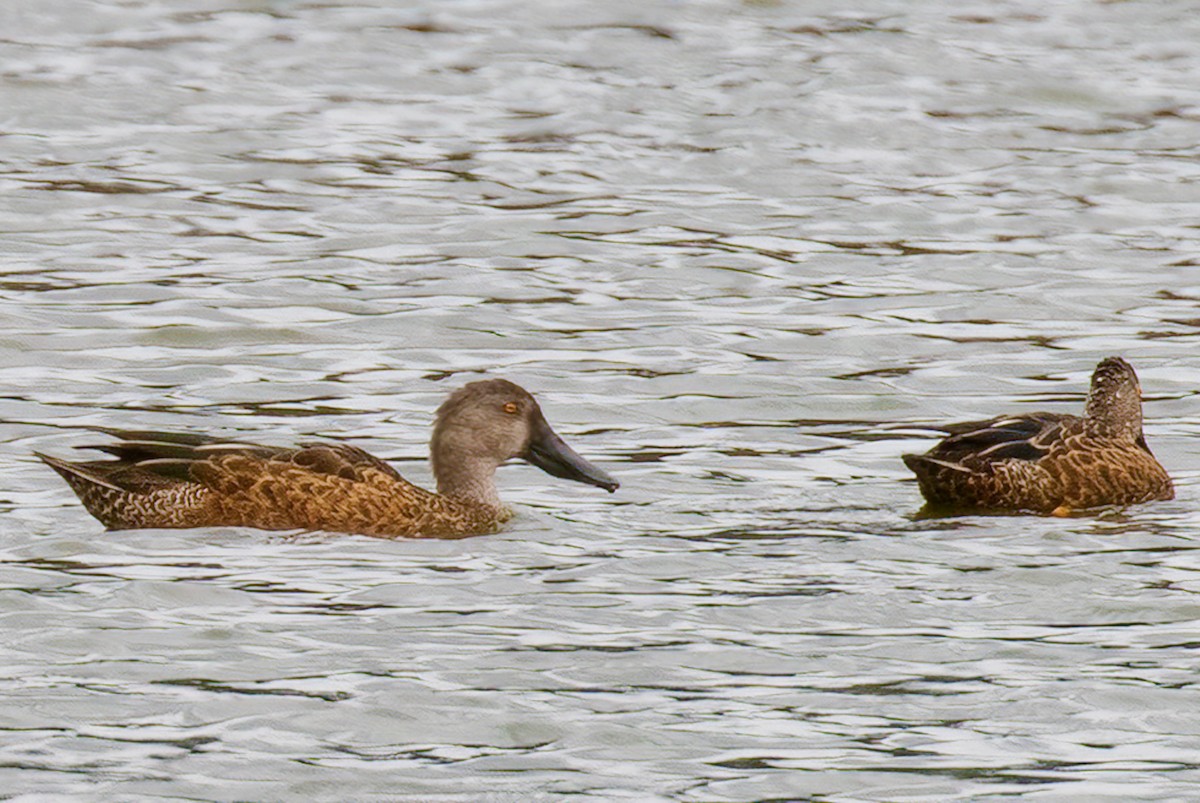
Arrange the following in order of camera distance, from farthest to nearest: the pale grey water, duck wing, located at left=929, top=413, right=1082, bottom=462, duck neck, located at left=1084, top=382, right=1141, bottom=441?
duck neck, located at left=1084, top=382, right=1141, bottom=441
duck wing, located at left=929, top=413, right=1082, bottom=462
the pale grey water

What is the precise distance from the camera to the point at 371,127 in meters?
21.5

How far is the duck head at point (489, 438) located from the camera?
39.0 ft

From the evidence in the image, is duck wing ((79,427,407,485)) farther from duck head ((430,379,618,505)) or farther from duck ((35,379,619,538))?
duck head ((430,379,618,505))

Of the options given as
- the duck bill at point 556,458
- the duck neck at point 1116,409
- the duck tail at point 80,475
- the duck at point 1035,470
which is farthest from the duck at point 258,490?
the duck neck at point 1116,409

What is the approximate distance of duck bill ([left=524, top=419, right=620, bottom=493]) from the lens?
1184cm

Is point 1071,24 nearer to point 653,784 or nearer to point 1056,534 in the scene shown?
point 1056,534

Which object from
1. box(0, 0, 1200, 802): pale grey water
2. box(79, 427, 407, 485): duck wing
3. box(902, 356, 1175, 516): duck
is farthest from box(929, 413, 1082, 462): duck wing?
box(79, 427, 407, 485): duck wing

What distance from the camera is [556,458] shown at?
1195cm

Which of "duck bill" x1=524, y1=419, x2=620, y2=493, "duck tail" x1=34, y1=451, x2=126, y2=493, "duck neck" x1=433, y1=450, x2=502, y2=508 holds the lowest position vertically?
"duck neck" x1=433, y1=450, x2=502, y2=508

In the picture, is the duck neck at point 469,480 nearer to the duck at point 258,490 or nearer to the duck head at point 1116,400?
the duck at point 258,490

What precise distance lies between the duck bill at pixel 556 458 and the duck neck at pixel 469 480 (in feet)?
0.59

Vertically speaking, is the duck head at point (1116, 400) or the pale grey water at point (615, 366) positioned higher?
the duck head at point (1116, 400)

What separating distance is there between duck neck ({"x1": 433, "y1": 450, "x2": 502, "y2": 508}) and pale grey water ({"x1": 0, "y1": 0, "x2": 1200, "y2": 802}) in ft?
1.23

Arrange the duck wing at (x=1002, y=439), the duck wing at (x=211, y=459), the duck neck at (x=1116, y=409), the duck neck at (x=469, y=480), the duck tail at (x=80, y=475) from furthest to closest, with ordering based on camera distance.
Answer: the duck neck at (x=1116, y=409), the duck wing at (x=1002, y=439), the duck neck at (x=469, y=480), the duck wing at (x=211, y=459), the duck tail at (x=80, y=475)
